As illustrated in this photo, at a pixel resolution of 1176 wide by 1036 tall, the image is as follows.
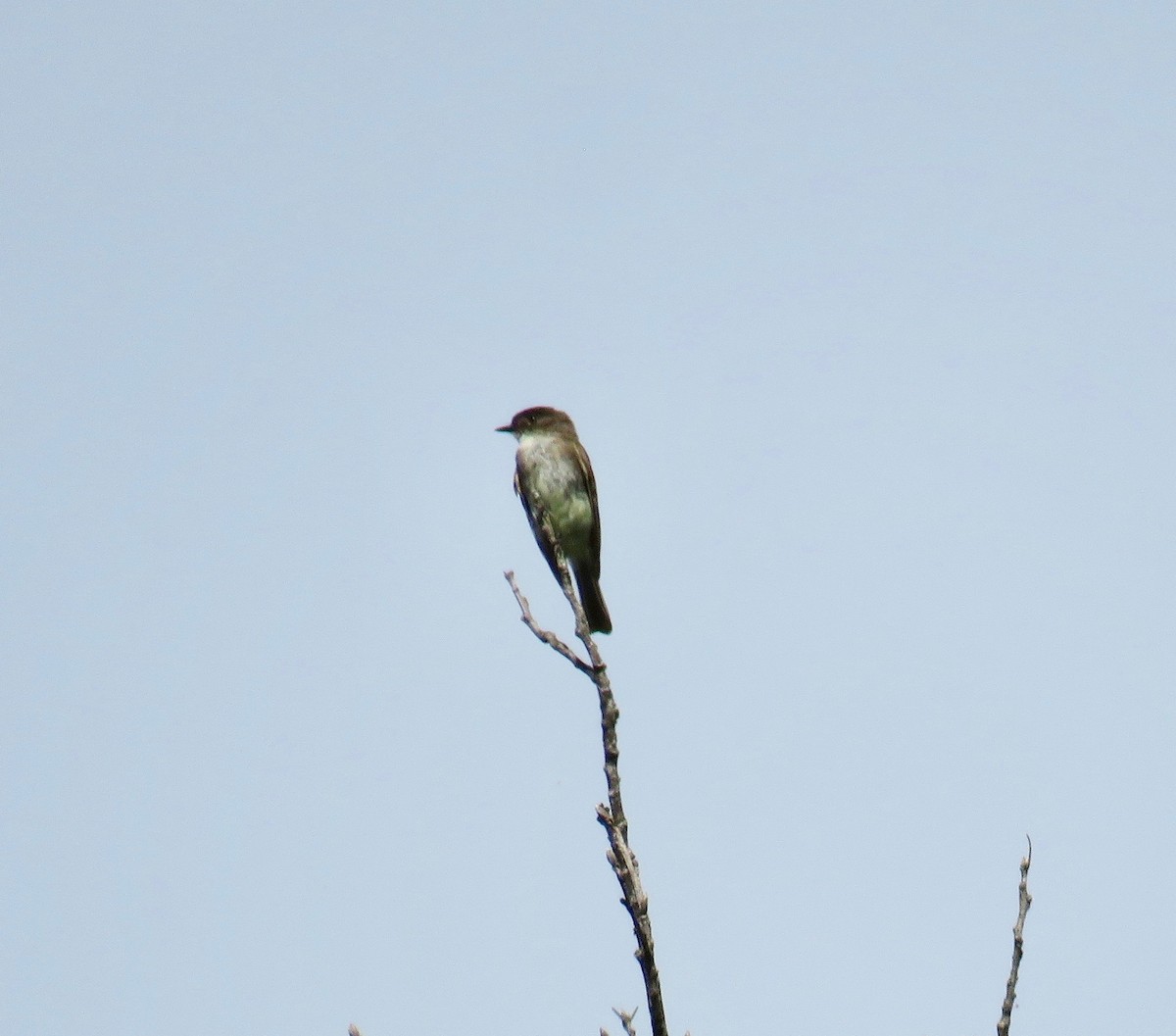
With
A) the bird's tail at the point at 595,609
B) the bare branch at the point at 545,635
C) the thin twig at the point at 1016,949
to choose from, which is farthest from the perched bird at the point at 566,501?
the thin twig at the point at 1016,949

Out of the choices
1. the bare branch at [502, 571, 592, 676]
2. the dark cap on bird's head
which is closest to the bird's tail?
the dark cap on bird's head

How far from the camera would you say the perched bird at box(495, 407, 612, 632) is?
31.7 feet

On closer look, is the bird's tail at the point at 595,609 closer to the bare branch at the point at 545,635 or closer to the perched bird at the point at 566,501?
the perched bird at the point at 566,501

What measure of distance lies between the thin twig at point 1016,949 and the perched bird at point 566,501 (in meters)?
5.94

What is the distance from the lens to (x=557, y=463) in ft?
32.3

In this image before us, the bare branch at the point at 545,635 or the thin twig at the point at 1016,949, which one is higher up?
the bare branch at the point at 545,635

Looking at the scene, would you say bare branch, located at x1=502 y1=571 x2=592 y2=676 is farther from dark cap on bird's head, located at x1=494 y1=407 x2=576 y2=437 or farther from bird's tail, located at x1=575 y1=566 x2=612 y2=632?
dark cap on bird's head, located at x1=494 y1=407 x2=576 y2=437

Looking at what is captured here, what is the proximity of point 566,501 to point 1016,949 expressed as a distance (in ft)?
21.2

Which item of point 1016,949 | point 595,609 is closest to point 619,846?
point 1016,949

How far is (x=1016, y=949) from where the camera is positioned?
356 centimetres

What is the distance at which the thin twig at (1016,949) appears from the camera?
3.40 meters

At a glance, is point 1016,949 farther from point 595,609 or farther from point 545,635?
point 595,609

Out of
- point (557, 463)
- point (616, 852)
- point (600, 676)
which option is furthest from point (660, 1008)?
point (557, 463)

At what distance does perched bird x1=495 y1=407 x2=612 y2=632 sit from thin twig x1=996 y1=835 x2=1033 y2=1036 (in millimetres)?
5944
